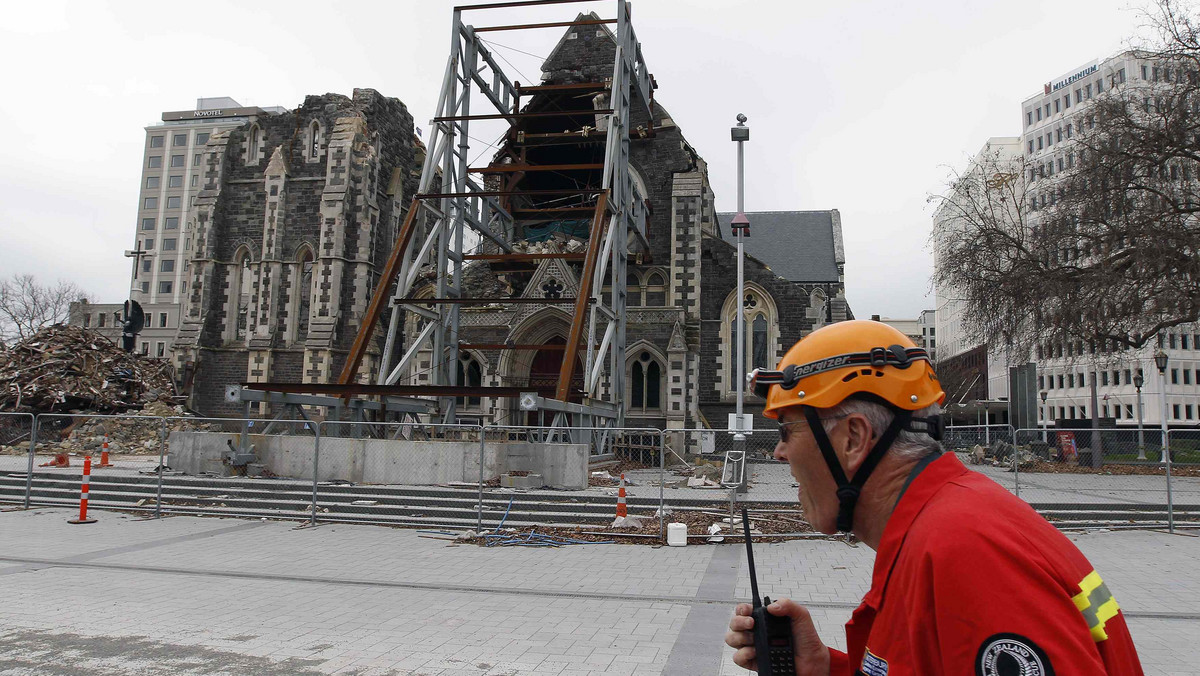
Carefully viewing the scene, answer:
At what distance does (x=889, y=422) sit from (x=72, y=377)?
29013 mm

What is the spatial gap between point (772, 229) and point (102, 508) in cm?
3042

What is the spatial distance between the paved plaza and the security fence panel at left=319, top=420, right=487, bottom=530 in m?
0.89

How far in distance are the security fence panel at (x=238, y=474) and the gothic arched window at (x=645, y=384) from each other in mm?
12330

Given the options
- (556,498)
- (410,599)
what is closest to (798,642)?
(410,599)

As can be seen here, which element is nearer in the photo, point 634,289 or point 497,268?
point 497,268

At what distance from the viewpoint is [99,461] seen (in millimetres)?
19141

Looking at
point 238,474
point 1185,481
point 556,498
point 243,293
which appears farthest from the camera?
point 243,293

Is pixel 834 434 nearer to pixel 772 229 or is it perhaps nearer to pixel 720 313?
pixel 720 313

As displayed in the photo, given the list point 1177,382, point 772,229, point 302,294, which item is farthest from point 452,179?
point 1177,382

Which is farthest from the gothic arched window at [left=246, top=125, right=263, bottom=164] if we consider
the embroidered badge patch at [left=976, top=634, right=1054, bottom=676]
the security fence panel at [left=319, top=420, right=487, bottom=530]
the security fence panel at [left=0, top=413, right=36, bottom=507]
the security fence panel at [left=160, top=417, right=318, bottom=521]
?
the embroidered badge patch at [left=976, top=634, right=1054, bottom=676]

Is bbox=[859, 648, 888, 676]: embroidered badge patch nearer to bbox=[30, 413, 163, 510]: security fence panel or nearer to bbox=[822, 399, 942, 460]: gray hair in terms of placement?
bbox=[822, 399, 942, 460]: gray hair

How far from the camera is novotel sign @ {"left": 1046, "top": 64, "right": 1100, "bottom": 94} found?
66.7 meters

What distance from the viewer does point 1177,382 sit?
55844 mm

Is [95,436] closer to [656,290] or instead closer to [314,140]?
[314,140]
